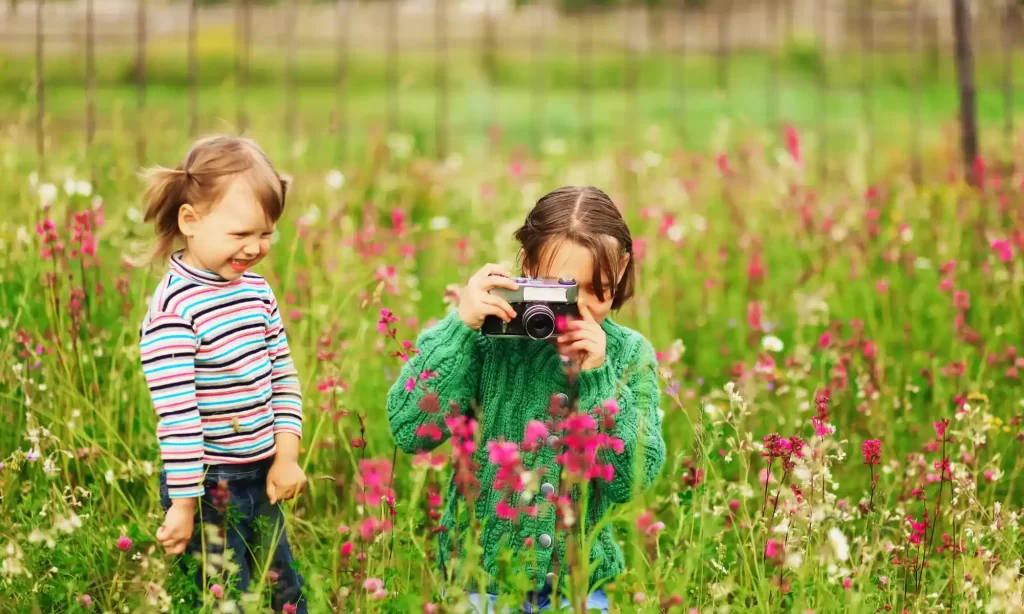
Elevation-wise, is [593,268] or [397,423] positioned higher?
[593,268]

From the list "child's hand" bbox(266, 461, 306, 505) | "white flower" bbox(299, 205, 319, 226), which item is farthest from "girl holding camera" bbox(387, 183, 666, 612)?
"white flower" bbox(299, 205, 319, 226)

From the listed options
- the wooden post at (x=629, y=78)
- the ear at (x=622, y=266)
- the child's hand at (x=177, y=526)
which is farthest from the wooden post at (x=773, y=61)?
the child's hand at (x=177, y=526)

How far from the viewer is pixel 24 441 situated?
324cm

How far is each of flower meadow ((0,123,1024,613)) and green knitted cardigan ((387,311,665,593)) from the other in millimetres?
51

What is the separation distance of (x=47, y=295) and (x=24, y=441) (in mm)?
430

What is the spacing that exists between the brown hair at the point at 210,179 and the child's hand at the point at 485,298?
488mm

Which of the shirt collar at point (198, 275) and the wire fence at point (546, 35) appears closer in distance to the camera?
the shirt collar at point (198, 275)

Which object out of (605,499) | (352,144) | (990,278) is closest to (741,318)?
(990,278)

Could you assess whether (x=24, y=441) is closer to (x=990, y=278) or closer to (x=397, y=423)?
(x=397, y=423)

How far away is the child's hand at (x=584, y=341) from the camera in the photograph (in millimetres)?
2297

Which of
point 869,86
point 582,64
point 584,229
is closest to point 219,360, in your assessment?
point 584,229

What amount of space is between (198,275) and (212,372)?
206 millimetres

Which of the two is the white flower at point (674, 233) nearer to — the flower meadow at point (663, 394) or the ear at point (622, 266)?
the flower meadow at point (663, 394)

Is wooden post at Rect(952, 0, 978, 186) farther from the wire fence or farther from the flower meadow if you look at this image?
the wire fence
